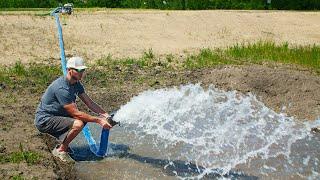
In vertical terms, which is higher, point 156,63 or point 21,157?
point 21,157

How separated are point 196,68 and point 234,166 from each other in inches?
243

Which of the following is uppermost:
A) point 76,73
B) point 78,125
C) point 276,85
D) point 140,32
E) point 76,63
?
point 76,63

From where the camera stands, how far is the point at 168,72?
14.2 metres

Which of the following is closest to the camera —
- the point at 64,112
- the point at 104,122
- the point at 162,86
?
the point at 104,122

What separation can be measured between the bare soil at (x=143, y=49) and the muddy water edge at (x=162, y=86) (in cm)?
2

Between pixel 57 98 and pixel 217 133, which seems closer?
pixel 57 98

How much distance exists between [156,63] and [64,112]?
276 inches

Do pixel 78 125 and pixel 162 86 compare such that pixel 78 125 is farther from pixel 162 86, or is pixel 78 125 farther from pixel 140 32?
pixel 140 32

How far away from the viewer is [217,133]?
10211mm

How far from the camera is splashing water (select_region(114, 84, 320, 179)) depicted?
8.78 metres

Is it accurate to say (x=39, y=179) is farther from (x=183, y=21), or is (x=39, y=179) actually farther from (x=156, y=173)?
(x=183, y=21)

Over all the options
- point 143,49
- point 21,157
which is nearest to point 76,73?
point 21,157

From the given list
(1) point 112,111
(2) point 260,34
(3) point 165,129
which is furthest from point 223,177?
(2) point 260,34

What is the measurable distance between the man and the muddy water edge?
34 cm
